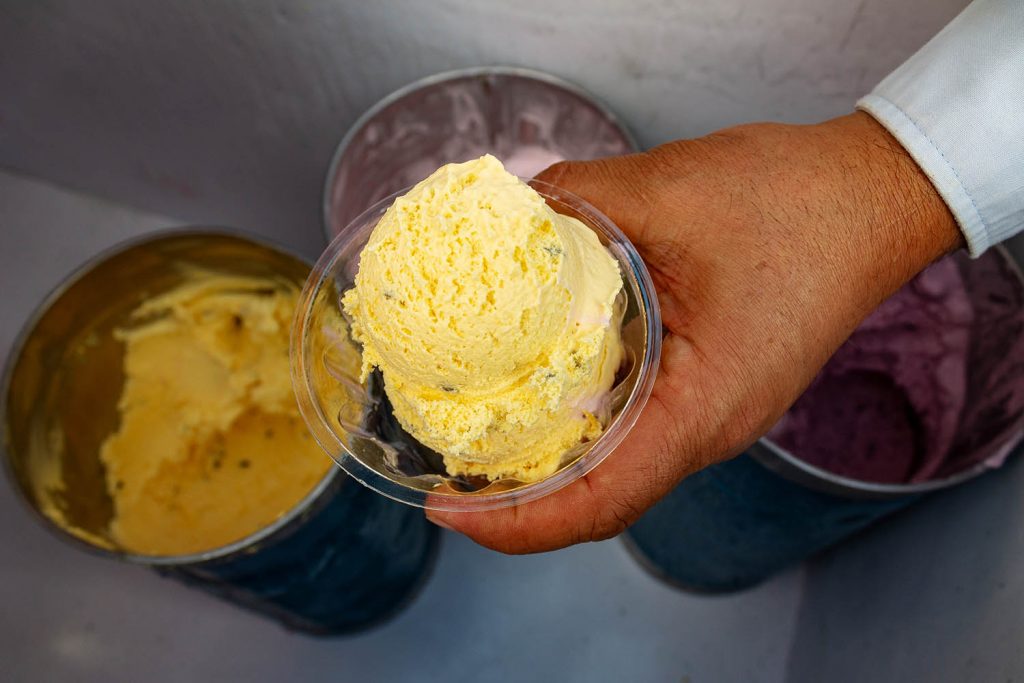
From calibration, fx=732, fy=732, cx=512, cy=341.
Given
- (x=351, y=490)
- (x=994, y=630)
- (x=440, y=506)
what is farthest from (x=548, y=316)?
(x=994, y=630)

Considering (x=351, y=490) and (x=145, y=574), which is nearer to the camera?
(x=351, y=490)

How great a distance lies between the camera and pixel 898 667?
97 centimetres

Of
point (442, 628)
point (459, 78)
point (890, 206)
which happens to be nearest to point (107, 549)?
point (442, 628)

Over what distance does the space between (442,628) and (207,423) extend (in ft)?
1.91

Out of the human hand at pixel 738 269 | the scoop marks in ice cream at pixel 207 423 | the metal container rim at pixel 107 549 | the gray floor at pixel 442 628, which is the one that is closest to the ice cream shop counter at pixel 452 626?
the gray floor at pixel 442 628

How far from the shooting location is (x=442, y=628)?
137cm

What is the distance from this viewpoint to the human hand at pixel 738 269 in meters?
0.69

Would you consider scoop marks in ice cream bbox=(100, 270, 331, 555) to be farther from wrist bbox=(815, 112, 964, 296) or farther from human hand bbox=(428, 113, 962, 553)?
wrist bbox=(815, 112, 964, 296)

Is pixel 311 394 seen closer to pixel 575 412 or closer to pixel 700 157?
pixel 575 412

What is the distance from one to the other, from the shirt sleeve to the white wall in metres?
0.22

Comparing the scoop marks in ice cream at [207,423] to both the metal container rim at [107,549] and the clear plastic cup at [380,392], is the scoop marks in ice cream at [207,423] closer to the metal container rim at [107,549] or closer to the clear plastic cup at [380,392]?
the metal container rim at [107,549]

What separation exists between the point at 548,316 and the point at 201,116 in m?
0.97

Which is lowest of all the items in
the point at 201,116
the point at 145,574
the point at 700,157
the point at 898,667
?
the point at 145,574

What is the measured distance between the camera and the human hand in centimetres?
69
